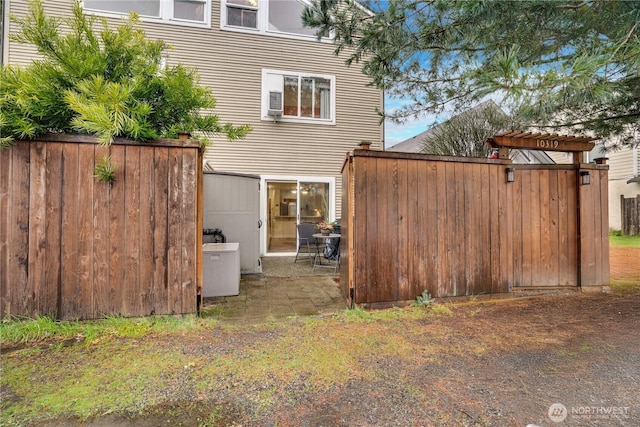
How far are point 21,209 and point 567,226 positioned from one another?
22.7ft

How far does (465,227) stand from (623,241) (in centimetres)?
1026

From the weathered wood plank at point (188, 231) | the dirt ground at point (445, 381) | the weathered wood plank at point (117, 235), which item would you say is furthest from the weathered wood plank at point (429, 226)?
the weathered wood plank at point (117, 235)

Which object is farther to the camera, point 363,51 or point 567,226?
point 567,226

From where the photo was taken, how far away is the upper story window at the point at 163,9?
25.8 ft

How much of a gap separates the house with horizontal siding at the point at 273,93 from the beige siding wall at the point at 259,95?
0.03 metres

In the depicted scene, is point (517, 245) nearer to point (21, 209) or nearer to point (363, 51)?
point (363, 51)

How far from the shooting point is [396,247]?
4074 mm

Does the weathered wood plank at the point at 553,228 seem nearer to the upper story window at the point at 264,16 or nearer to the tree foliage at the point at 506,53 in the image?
the tree foliage at the point at 506,53

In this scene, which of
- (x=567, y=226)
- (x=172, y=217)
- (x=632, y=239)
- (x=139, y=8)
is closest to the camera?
(x=172, y=217)

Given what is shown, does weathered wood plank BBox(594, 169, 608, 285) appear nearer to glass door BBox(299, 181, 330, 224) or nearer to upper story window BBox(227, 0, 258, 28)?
glass door BBox(299, 181, 330, 224)

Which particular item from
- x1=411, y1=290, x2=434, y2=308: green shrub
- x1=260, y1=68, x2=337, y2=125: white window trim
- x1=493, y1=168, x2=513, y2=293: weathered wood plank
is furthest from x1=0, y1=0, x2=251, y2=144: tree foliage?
x1=260, y1=68, x2=337, y2=125: white window trim

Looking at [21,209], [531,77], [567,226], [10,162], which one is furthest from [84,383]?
[567,226]

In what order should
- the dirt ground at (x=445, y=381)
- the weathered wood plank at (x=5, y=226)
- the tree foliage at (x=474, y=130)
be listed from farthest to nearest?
the tree foliage at (x=474, y=130) < the weathered wood plank at (x=5, y=226) < the dirt ground at (x=445, y=381)

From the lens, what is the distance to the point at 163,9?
793 cm
